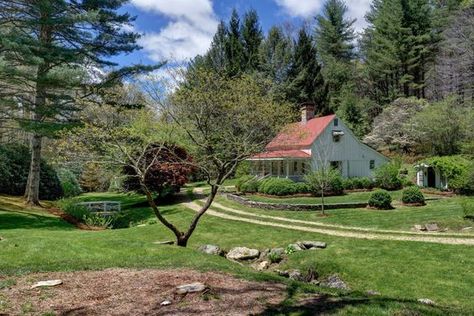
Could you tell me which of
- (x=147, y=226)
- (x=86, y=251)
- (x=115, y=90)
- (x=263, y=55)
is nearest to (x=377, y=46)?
(x=263, y=55)

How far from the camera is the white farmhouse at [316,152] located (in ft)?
99.0

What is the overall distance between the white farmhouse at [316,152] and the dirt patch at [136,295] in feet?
73.2

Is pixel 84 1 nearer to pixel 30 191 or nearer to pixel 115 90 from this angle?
pixel 115 90

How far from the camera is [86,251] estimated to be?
10719 mm

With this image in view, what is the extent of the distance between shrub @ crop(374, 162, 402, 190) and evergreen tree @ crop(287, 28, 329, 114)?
16.6 m

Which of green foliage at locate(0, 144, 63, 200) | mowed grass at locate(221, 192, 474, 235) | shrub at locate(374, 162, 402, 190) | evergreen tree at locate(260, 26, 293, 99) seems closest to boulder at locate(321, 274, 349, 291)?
mowed grass at locate(221, 192, 474, 235)

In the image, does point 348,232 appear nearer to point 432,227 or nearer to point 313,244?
point 313,244

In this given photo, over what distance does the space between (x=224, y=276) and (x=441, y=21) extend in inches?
1652

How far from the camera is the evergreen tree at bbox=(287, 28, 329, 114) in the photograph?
43.8 metres

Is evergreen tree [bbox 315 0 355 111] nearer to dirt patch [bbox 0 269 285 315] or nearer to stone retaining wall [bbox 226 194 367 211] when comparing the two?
stone retaining wall [bbox 226 194 367 211]

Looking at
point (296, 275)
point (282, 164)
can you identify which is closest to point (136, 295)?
point (296, 275)

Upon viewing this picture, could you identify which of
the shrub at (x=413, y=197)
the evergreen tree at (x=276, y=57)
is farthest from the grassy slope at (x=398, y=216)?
the evergreen tree at (x=276, y=57)

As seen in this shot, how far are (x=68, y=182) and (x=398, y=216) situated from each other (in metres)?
23.6

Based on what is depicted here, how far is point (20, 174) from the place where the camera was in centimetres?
2536
